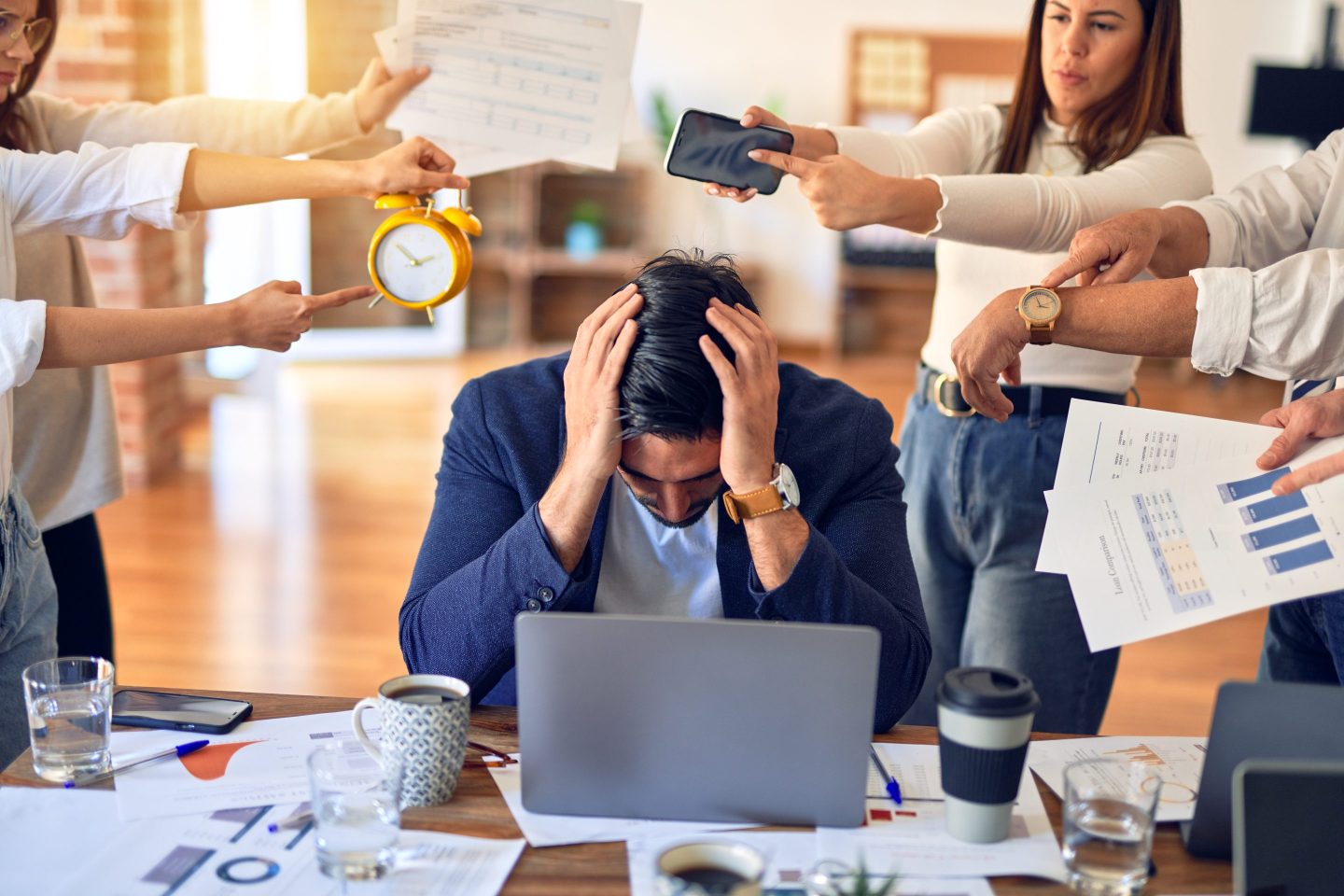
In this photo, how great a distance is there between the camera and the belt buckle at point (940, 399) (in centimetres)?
197

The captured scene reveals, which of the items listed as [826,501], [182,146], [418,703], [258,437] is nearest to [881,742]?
[826,501]

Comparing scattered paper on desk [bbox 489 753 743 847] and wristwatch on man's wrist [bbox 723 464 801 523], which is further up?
wristwatch on man's wrist [bbox 723 464 801 523]

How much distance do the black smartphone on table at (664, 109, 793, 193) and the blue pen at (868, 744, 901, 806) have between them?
77 cm

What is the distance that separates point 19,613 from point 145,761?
44 centimetres

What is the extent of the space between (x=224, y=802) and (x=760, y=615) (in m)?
0.58

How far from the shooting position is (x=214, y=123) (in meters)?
2.04

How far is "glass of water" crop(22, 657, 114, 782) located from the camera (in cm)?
123

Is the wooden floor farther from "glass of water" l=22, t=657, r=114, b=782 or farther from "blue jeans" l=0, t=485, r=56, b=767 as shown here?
"glass of water" l=22, t=657, r=114, b=782

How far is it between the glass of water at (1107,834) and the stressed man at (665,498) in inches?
13.0

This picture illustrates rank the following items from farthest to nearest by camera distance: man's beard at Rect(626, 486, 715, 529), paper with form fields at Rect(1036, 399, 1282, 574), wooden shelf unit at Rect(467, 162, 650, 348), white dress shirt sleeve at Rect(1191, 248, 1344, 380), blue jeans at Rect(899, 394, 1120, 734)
Answer: wooden shelf unit at Rect(467, 162, 650, 348) < blue jeans at Rect(899, 394, 1120, 734) < man's beard at Rect(626, 486, 715, 529) < white dress shirt sleeve at Rect(1191, 248, 1344, 380) < paper with form fields at Rect(1036, 399, 1282, 574)

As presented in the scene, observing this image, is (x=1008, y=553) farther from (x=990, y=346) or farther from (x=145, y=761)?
(x=145, y=761)

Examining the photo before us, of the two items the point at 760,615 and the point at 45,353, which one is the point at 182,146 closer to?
the point at 45,353

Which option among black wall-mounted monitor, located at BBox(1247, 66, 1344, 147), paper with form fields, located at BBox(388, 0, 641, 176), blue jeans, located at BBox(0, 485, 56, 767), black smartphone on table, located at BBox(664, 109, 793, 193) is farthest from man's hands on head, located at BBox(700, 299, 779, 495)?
black wall-mounted monitor, located at BBox(1247, 66, 1344, 147)

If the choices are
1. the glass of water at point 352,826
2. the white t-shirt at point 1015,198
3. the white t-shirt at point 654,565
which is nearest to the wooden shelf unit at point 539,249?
the white t-shirt at point 1015,198
